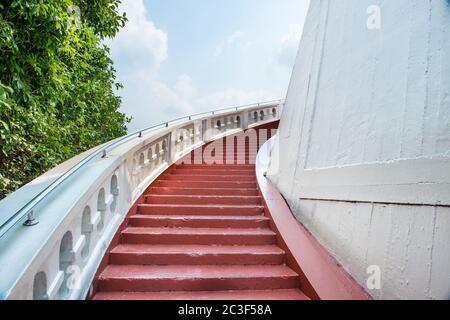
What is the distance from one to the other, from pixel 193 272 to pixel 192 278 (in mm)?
141

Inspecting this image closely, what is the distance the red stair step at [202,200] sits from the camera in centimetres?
455

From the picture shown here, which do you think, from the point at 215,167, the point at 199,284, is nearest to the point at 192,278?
the point at 199,284

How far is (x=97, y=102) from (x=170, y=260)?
22.0 feet

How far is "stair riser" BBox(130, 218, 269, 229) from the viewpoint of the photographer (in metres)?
3.81

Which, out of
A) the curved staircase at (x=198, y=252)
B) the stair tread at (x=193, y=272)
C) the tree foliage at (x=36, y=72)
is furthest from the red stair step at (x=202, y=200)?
the tree foliage at (x=36, y=72)

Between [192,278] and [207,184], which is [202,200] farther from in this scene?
[192,278]

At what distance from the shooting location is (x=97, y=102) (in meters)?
8.32

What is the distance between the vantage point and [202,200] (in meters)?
4.67

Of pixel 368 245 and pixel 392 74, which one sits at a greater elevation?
pixel 392 74

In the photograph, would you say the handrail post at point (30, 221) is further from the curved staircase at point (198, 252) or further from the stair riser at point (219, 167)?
the stair riser at point (219, 167)

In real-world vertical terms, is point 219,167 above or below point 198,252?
above

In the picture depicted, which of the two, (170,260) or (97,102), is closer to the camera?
(170,260)
